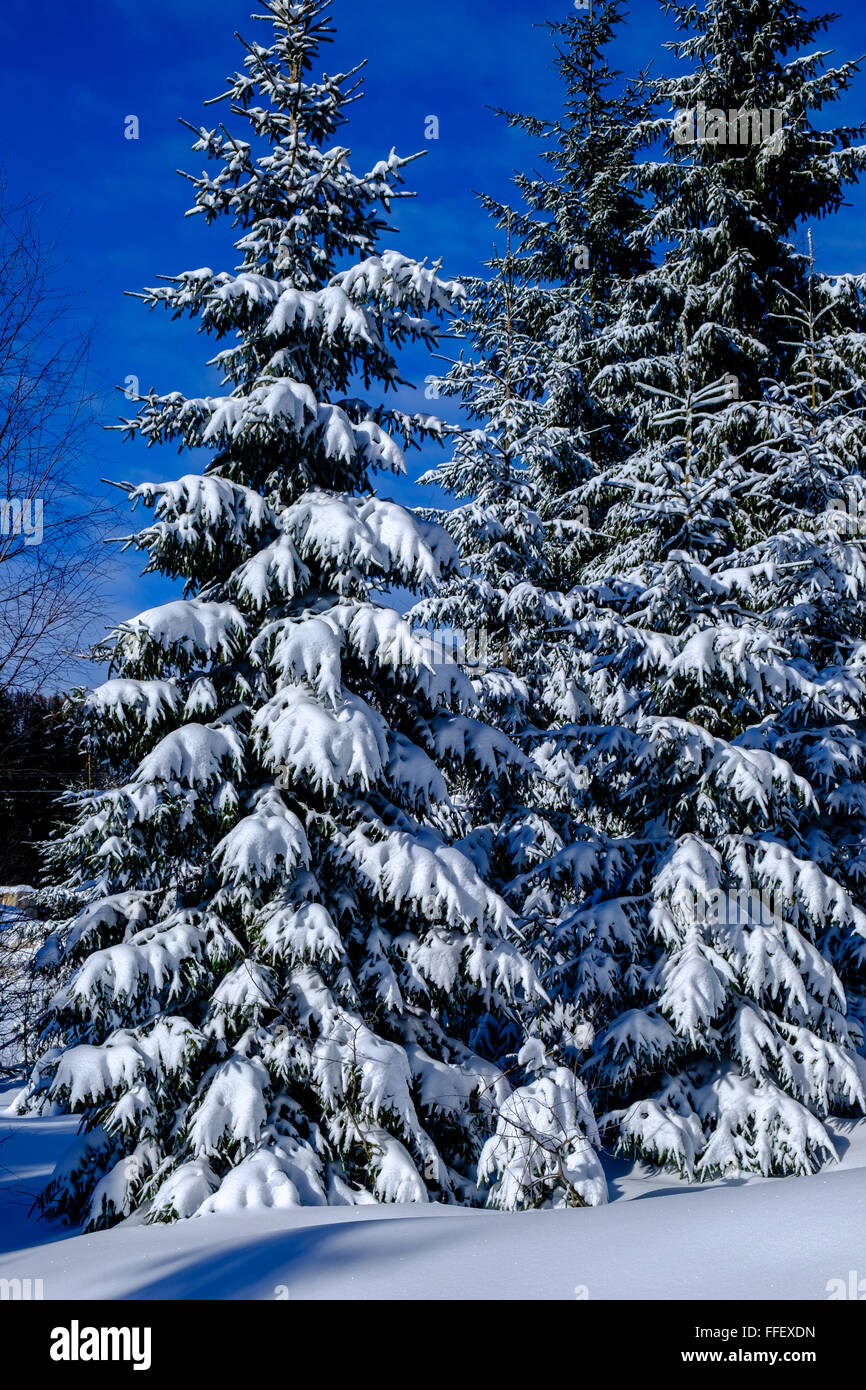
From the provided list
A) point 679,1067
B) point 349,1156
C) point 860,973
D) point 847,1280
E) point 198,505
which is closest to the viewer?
point 847,1280

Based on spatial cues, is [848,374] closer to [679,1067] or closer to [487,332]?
[487,332]

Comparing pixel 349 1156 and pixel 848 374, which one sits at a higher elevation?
pixel 848 374

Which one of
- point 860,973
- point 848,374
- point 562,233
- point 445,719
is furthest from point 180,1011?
point 562,233

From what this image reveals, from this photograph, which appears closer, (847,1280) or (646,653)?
(847,1280)

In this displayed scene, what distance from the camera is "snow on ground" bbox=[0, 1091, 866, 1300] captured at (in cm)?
336

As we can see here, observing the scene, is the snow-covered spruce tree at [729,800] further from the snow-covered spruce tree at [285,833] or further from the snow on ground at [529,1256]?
the snow on ground at [529,1256]

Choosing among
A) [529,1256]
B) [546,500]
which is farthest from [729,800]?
[546,500]

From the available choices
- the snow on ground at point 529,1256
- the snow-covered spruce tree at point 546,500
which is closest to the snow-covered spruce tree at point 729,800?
the snow-covered spruce tree at point 546,500

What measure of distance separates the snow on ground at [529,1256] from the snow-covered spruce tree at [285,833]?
1524 millimetres

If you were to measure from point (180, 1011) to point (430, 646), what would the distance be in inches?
143

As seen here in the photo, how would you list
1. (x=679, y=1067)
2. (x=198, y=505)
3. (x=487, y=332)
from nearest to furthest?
(x=198, y=505)
(x=679, y=1067)
(x=487, y=332)

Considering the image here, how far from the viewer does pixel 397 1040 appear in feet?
25.2

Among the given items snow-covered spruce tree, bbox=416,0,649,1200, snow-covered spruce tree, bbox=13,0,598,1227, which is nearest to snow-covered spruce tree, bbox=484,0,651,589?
snow-covered spruce tree, bbox=416,0,649,1200

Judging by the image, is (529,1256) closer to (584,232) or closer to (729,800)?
(729,800)
